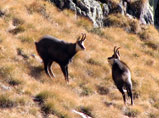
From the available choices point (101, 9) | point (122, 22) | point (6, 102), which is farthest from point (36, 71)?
point (122, 22)

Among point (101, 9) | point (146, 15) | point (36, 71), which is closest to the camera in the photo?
point (36, 71)

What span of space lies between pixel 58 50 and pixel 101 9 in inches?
317

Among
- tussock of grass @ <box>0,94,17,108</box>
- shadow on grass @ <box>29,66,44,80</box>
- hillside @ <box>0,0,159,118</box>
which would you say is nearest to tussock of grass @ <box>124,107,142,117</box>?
hillside @ <box>0,0,159,118</box>

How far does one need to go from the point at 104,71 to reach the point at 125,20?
6.44 meters

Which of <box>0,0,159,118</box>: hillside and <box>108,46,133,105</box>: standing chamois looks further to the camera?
<box>108,46,133,105</box>: standing chamois

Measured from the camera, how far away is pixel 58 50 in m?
13.4

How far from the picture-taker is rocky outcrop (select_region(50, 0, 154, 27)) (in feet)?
64.5

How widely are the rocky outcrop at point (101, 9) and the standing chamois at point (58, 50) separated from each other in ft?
21.1

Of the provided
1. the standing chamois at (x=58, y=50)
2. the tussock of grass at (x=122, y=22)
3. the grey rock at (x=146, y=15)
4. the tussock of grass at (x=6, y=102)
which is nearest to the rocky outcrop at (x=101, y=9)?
the grey rock at (x=146, y=15)

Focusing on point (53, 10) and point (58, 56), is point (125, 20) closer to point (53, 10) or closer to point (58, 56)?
point (53, 10)

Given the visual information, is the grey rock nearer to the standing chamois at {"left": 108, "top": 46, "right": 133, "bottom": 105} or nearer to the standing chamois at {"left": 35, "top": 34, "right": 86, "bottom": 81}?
the standing chamois at {"left": 108, "top": 46, "right": 133, "bottom": 105}

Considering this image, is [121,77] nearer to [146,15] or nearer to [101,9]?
[101,9]

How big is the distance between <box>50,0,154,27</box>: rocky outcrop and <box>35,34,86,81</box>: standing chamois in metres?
6.42

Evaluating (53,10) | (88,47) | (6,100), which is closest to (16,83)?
(6,100)
